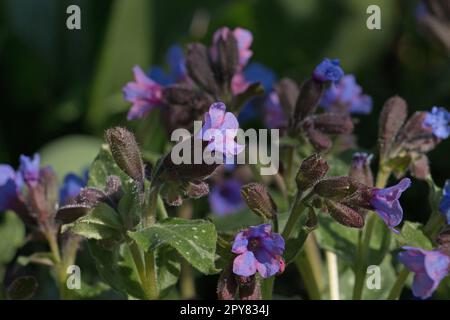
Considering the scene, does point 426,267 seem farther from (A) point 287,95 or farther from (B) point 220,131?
(A) point 287,95

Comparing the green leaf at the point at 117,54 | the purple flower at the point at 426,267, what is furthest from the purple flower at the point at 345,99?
the green leaf at the point at 117,54

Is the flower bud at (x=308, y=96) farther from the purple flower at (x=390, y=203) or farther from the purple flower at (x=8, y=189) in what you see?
the purple flower at (x=8, y=189)

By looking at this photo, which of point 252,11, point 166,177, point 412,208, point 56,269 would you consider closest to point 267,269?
point 166,177

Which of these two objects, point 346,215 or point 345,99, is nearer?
point 346,215

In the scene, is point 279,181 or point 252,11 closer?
point 279,181

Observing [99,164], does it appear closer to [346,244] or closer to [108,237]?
[108,237]

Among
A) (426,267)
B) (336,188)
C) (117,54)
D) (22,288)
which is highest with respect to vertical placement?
(117,54)

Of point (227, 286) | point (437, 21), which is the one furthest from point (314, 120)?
point (437, 21)
